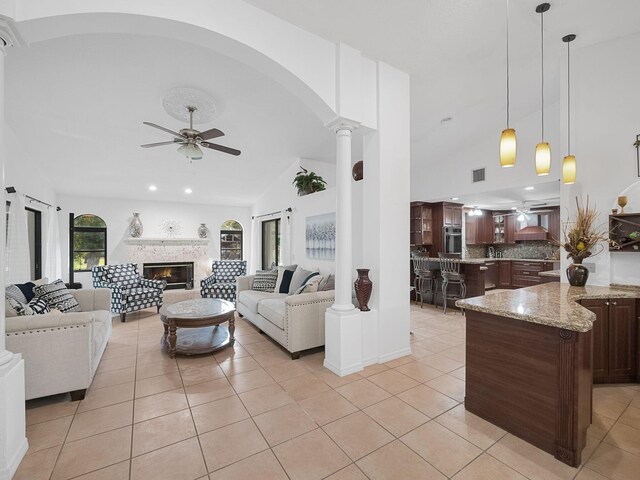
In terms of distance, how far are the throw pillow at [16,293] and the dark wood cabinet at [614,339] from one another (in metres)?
5.37

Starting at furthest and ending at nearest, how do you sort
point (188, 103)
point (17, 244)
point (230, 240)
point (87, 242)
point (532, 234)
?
point (230, 240) → point (532, 234) → point (87, 242) → point (17, 244) → point (188, 103)

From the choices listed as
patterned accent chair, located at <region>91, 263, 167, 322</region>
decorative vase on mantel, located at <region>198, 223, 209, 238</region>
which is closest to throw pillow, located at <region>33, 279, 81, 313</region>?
patterned accent chair, located at <region>91, 263, 167, 322</region>

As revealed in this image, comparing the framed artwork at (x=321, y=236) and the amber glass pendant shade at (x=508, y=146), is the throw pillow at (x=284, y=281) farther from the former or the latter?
the amber glass pendant shade at (x=508, y=146)

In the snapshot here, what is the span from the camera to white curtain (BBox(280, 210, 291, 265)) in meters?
6.07

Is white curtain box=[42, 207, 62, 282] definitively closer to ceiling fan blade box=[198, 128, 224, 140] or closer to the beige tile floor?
the beige tile floor

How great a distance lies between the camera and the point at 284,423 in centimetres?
211

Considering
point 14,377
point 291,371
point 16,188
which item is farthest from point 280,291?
point 16,188

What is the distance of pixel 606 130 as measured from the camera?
10.0 feet

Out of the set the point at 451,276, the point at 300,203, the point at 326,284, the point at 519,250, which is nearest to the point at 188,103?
the point at 300,203

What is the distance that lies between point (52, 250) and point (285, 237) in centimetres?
464

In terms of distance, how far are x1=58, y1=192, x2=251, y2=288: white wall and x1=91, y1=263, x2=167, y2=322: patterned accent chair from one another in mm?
2136

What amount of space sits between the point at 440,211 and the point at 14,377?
23.7ft

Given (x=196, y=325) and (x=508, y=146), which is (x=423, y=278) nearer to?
(x=508, y=146)

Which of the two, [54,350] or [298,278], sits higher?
[298,278]
